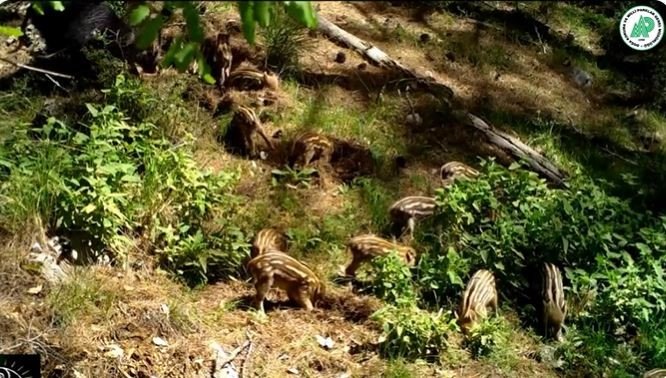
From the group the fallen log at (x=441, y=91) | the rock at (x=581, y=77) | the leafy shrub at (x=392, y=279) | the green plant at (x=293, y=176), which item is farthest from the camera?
the rock at (x=581, y=77)

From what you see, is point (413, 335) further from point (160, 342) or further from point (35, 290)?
point (35, 290)

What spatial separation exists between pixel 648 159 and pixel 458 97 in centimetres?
178

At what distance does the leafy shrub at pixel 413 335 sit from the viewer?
5.58m

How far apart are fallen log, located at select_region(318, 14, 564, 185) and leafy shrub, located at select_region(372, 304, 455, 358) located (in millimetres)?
2317

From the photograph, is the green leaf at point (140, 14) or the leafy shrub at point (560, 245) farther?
the leafy shrub at point (560, 245)

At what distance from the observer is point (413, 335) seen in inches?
220

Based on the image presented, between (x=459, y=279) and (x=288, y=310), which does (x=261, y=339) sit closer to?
(x=288, y=310)

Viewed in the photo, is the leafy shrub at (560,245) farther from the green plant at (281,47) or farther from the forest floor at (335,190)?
the green plant at (281,47)

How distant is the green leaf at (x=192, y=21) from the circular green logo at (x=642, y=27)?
717 cm

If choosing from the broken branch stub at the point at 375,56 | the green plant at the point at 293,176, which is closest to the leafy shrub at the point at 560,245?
the green plant at the point at 293,176

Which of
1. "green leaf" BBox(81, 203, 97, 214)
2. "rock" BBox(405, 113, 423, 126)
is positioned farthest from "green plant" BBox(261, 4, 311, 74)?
"green leaf" BBox(81, 203, 97, 214)

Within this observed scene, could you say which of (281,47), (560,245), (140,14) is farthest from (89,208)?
(140,14)

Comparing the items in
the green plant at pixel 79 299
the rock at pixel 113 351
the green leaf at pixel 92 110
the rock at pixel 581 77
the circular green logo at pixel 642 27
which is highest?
the circular green logo at pixel 642 27

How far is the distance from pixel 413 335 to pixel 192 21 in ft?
11.5
